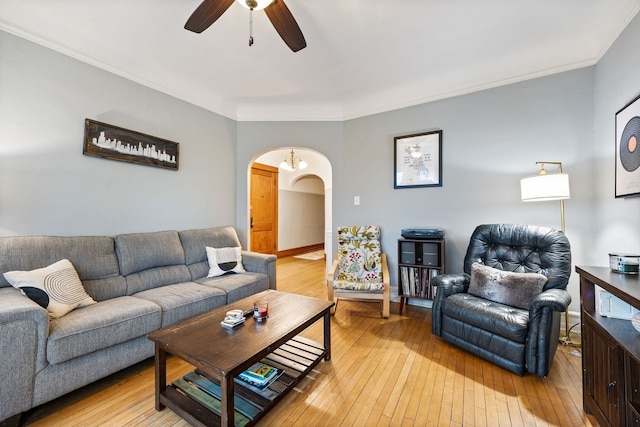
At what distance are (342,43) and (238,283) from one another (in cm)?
247

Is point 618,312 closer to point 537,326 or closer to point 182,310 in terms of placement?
point 537,326

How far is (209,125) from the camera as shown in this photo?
3.44 m

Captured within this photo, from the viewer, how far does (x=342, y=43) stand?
7.77 ft

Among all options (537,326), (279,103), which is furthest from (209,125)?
(537,326)

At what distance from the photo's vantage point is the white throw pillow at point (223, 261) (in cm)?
287

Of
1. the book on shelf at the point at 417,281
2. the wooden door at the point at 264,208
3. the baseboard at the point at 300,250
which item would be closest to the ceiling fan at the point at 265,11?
the book on shelf at the point at 417,281

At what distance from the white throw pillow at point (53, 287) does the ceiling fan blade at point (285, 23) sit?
223cm

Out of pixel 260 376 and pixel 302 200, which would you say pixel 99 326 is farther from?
pixel 302 200

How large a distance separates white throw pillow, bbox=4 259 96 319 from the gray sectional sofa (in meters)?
0.05

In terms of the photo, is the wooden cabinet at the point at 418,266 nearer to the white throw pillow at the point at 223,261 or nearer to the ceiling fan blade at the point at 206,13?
the white throw pillow at the point at 223,261

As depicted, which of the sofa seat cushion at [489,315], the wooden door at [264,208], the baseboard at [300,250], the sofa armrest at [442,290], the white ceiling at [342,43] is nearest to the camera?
the sofa seat cushion at [489,315]

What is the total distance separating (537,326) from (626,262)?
0.63m

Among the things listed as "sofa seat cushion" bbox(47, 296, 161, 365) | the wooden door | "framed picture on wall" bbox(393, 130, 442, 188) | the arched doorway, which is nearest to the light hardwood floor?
"sofa seat cushion" bbox(47, 296, 161, 365)

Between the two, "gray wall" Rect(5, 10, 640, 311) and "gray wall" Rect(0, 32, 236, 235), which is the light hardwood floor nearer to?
"gray wall" Rect(5, 10, 640, 311)
